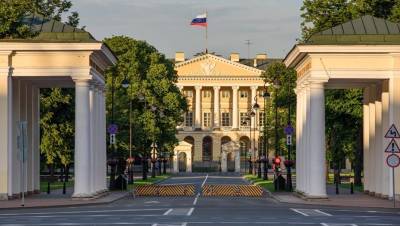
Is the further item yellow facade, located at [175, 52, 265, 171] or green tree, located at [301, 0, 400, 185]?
yellow facade, located at [175, 52, 265, 171]

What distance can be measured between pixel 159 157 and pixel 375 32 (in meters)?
70.1

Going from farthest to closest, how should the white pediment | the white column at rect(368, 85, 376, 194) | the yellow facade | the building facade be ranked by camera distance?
the white pediment, the yellow facade, the building facade, the white column at rect(368, 85, 376, 194)

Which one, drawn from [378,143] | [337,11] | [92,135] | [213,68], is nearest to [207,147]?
[213,68]

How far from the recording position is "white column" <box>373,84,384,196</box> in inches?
2100

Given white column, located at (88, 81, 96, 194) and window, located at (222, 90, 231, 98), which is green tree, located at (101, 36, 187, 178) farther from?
window, located at (222, 90, 231, 98)

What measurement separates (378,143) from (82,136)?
1484 centimetres

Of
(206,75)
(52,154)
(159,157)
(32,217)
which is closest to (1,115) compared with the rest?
(32,217)

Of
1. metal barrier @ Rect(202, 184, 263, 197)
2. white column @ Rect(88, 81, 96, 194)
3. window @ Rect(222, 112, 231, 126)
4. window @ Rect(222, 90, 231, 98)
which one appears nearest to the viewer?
white column @ Rect(88, 81, 96, 194)

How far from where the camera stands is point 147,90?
109125 millimetres

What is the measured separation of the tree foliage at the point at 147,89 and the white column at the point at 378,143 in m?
48.4

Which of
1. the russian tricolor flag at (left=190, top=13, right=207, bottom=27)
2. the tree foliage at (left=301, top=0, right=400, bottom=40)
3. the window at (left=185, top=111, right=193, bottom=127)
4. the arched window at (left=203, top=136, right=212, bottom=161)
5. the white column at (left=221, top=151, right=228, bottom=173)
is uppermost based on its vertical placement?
the russian tricolor flag at (left=190, top=13, right=207, bottom=27)

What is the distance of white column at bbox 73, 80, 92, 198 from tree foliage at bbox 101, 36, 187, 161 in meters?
50.7

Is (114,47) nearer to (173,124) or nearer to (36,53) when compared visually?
(173,124)

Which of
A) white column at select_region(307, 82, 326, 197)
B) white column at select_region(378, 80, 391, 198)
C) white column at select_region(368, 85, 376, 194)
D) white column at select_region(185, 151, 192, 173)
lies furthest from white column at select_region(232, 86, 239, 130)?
white column at select_region(307, 82, 326, 197)
